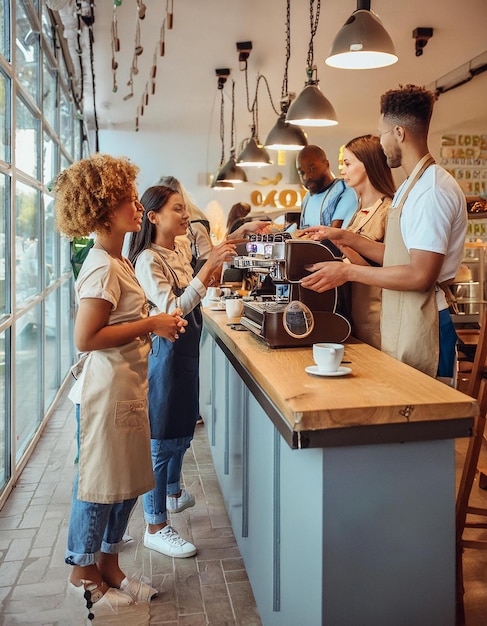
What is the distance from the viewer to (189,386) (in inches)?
110

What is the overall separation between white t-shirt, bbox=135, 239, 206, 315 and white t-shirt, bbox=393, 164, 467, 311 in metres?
0.86

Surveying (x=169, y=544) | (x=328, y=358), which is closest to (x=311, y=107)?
(x=328, y=358)

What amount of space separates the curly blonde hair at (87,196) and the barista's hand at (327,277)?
71 cm

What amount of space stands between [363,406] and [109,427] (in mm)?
967

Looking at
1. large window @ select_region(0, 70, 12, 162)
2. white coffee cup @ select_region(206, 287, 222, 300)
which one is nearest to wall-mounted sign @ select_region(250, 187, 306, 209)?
white coffee cup @ select_region(206, 287, 222, 300)

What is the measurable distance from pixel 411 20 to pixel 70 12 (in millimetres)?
2873

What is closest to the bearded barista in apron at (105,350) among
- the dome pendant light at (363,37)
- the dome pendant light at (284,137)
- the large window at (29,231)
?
the large window at (29,231)

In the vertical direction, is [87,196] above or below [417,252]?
above

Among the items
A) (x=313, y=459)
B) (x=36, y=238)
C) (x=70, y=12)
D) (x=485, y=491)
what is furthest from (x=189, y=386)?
(x=70, y=12)

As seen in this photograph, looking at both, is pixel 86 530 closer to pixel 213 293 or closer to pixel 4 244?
pixel 4 244

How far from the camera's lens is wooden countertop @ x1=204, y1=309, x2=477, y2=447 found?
1.42 m

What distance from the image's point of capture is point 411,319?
211 cm

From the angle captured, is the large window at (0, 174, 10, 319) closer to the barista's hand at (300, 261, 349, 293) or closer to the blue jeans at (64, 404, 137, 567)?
the blue jeans at (64, 404, 137, 567)

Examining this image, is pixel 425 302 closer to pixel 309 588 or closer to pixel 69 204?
pixel 309 588
